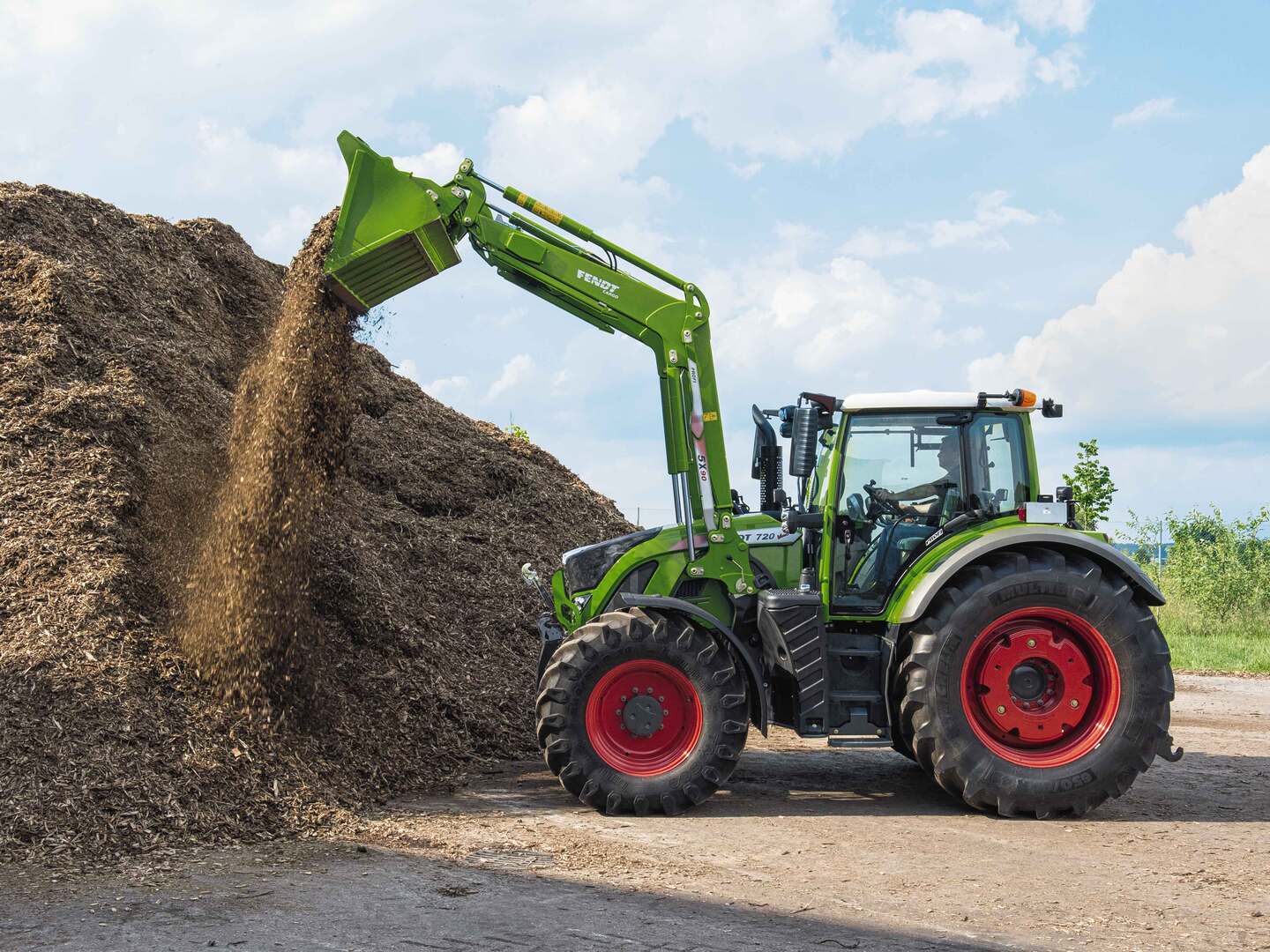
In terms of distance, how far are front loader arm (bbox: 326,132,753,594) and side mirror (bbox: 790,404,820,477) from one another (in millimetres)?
939

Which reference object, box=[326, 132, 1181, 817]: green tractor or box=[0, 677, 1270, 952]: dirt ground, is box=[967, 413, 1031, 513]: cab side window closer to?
box=[326, 132, 1181, 817]: green tractor

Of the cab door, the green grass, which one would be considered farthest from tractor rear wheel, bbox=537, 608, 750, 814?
the green grass

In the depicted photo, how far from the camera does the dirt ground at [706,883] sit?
4.89m

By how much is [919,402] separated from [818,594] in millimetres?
1361

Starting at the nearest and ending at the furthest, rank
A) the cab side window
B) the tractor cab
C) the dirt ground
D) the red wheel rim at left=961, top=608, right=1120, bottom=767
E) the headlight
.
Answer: the dirt ground < the red wheel rim at left=961, top=608, right=1120, bottom=767 < the tractor cab < the cab side window < the headlight

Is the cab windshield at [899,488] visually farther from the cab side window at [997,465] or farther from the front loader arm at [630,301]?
the front loader arm at [630,301]

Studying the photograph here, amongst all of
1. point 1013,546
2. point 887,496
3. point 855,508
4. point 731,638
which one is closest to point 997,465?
point 1013,546

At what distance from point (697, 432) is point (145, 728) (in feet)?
12.3

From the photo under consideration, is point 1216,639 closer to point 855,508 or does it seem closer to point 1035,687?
point 1035,687

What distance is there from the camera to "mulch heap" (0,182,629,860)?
6672mm

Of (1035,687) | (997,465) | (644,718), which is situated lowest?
(644,718)

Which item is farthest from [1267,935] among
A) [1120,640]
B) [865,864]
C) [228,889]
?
[228,889]

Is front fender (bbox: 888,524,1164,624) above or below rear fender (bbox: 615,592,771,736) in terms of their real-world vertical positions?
above

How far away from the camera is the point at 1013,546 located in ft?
23.9
